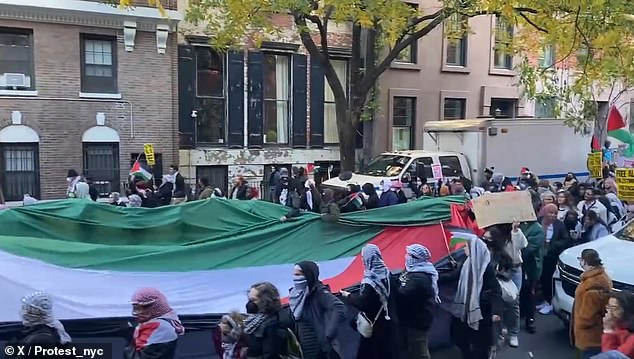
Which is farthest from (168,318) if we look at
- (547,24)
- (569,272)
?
(547,24)

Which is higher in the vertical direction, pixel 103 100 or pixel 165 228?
pixel 103 100

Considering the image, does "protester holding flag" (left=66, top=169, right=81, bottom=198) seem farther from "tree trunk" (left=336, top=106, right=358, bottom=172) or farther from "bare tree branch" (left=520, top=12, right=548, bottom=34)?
"bare tree branch" (left=520, top=12, right=548, bottom=34)

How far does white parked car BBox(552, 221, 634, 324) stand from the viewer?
6824mm

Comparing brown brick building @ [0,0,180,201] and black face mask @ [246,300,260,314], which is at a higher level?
brown brick building @ [0,0,180,201]

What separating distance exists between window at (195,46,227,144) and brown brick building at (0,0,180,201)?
3.08ft

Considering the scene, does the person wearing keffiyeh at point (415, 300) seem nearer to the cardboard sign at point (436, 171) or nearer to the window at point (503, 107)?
the cardboard sign at point (436, 171)

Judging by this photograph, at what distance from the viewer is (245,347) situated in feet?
14.8

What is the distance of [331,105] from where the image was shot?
70.8 ft

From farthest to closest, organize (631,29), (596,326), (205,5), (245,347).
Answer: (205,5)
(631,29)
(596,326)
(245,347)

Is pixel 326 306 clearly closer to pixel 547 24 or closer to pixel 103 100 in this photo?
pixel 547 24

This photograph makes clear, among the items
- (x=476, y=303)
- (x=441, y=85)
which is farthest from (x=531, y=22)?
(x=441, y=85)

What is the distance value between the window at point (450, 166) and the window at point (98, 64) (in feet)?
30.3

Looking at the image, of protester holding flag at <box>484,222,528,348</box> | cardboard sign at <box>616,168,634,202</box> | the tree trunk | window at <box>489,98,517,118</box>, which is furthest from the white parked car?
window at <box>489,98,517,118</box>

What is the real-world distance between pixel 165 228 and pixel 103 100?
31.7 feet
